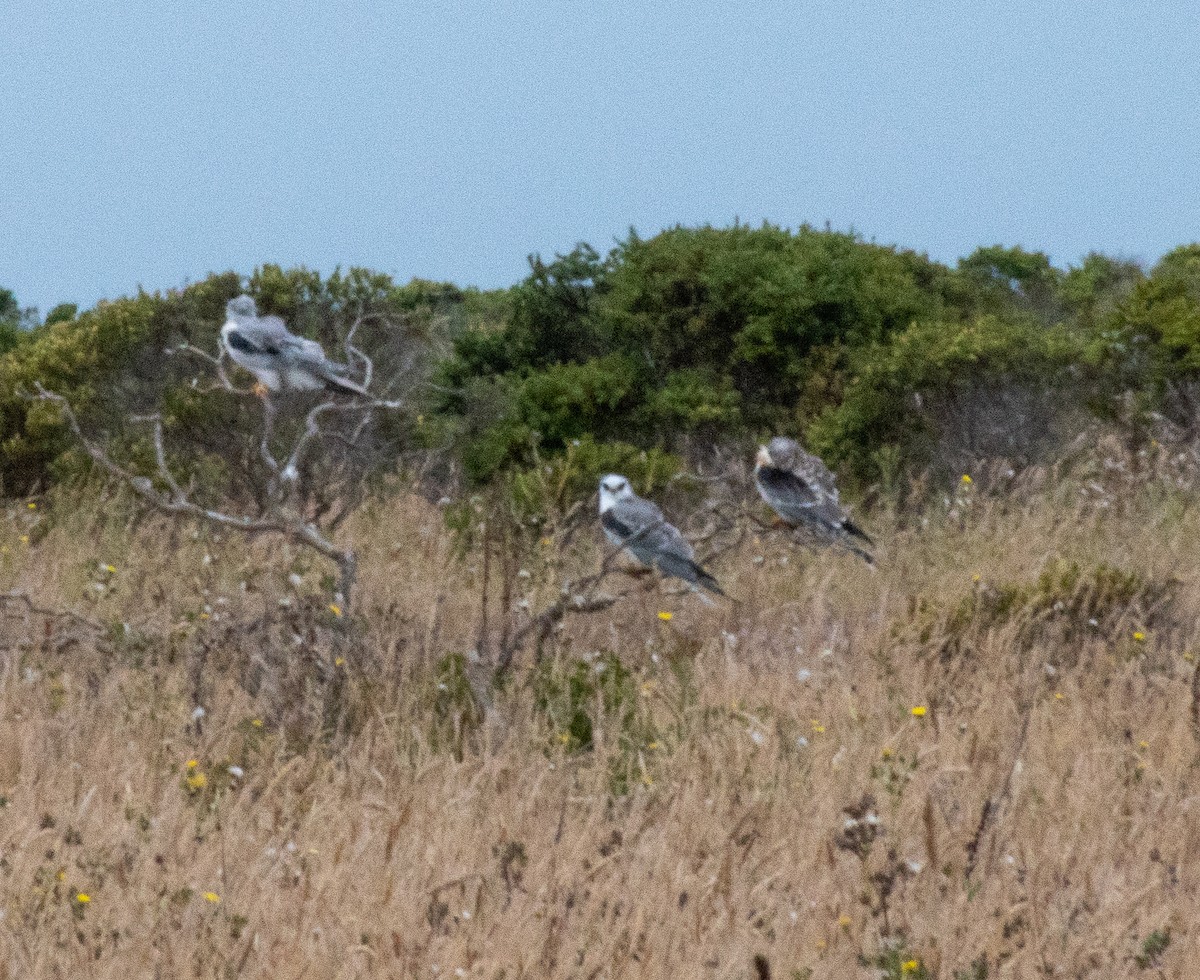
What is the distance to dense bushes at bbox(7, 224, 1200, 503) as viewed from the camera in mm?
11977

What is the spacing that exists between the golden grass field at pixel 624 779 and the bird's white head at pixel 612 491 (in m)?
0.56

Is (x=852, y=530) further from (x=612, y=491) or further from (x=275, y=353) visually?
(x=275, y=353)

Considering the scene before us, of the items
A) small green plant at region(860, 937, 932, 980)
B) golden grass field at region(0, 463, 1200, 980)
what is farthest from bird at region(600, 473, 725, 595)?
small green plant at region(860, 937, 932, 980)

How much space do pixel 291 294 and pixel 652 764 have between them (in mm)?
8015

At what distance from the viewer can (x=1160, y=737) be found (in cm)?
583

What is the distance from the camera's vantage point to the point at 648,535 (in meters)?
7.88

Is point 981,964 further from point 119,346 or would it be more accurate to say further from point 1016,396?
point 119,346

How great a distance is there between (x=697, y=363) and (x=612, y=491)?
4199mm

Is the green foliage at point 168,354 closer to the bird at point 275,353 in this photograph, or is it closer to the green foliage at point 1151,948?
the bird at point 275,353

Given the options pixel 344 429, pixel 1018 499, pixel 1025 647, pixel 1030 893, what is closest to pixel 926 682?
pixel 1025 647

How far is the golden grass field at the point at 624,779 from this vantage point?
351 centimetres

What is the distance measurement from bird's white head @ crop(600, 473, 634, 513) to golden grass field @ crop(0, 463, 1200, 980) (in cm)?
56

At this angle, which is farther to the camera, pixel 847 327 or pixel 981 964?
pixel 847 327

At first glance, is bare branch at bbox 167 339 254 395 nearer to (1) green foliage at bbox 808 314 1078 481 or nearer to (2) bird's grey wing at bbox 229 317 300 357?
(2) bird's grey wing at bbox 229 317 300 357
